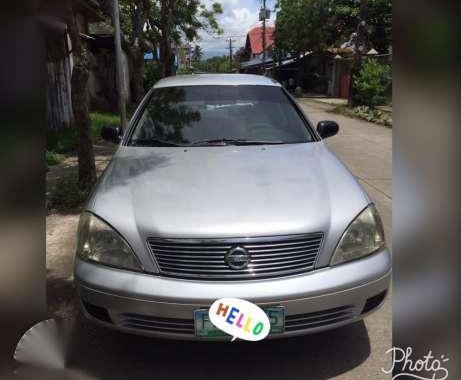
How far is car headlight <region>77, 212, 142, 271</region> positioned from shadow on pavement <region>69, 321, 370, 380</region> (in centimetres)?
38

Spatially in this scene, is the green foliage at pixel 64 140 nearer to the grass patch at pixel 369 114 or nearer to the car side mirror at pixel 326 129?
the car side mirror at pixel 326 129

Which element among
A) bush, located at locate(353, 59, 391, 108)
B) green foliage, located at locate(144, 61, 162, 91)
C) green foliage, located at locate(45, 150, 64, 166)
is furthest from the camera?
green foliage, located at locate(144, 61, 162, 91)

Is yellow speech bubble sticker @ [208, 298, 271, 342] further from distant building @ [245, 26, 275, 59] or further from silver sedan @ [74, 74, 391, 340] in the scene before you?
distant building @ [245, 26, 275, 59]

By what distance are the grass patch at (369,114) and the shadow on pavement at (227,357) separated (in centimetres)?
1201

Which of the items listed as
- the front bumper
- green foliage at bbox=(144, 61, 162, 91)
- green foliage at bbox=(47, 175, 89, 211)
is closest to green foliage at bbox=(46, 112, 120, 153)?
green foliage at bbox=(47, 175, 89, 211)

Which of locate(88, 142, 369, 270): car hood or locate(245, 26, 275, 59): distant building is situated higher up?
locate(245, 26, 275, 59): distant building

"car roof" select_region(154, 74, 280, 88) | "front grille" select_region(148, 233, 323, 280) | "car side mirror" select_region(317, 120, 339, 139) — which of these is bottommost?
"front grille" select_region(148, 233, 323, 280)

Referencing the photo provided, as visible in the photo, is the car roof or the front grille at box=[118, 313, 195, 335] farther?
the car roof

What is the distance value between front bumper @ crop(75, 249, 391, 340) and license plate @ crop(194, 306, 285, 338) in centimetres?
2

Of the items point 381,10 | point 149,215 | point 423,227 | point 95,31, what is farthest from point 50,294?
point 381,10

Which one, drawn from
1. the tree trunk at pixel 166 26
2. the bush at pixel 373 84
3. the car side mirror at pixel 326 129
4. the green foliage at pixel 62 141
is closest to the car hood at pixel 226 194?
the car side mirror at pixel 326 129

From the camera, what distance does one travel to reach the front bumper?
2189 mm

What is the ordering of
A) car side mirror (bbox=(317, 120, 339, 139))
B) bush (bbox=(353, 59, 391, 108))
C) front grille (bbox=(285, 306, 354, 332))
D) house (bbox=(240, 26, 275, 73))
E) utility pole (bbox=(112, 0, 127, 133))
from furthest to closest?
house (bbox=(240, 26, 275, 73))
bush (bbox=(353, 59, 391, 108))
utility pole (bbox=(112, 0, 127, 133))
car side mirror (bbox=(317, 120, 339, 139))
front grille (bbox=(285, 306, 354, 332))

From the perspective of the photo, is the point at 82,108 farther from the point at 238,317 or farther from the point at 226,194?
the point at 238,317
